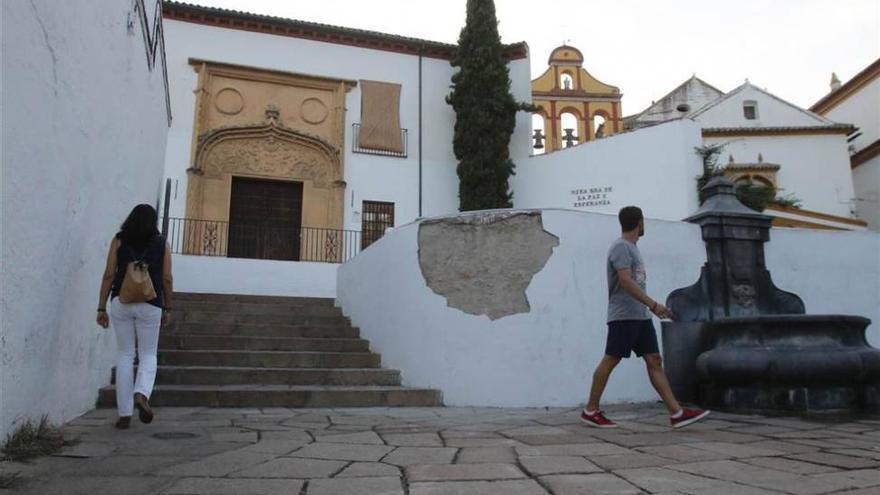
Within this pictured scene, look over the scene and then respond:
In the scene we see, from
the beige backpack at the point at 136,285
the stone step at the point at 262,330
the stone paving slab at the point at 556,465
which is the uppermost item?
the beige backpack at the point at 136,285

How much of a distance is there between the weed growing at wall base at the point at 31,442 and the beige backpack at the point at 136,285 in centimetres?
82

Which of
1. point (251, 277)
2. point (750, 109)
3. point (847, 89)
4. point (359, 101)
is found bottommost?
point (251, 277)

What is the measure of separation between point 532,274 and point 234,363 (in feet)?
10.3

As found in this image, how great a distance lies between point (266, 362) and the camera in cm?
598

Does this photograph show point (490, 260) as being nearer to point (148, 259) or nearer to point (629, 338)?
point (629, 338)

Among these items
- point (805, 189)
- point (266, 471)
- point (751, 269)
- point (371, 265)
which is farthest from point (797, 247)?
point (805, 189)

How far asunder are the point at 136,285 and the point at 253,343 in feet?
9.23

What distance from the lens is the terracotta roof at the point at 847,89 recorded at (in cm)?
2652

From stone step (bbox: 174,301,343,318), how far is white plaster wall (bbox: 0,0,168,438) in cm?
234

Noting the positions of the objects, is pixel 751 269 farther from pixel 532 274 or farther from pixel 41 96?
pixel 41 96

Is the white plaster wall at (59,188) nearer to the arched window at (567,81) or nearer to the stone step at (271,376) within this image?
the stone step at (271,376)

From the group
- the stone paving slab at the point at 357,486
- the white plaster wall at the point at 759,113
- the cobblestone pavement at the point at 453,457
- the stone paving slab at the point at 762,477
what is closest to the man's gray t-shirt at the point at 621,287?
the cobblestone pavement at the point at 453,457

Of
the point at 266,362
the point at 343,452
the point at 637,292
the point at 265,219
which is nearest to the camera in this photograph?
the point at 343,452

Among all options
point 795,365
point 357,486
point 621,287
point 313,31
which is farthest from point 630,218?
point 313,31
